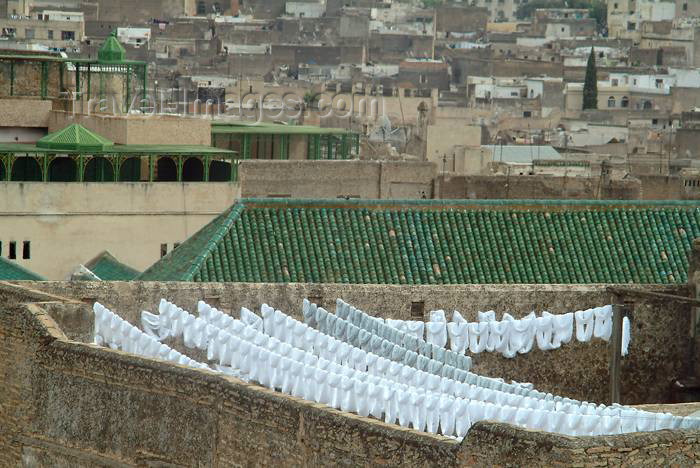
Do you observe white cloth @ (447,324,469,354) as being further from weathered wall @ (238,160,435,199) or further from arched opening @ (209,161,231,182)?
weathered wall @ (238,160,435,199)

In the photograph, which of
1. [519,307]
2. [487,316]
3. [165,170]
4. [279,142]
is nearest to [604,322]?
[519,307]

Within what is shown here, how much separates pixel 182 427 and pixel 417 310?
15.3 ft

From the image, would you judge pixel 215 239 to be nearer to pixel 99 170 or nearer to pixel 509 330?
pixel 509 330

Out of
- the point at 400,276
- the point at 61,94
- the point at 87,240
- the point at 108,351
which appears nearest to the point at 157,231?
the point at 87,240

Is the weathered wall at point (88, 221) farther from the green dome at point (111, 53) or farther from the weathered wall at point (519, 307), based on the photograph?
the weathered wall at point (519, 307)

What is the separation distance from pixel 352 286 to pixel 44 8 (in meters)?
85.6

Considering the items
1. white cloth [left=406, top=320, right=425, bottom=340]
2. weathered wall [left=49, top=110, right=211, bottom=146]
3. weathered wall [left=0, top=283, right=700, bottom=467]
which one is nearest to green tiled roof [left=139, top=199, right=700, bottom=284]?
white cloth [left=406, top=320, right=425, bottom=340]

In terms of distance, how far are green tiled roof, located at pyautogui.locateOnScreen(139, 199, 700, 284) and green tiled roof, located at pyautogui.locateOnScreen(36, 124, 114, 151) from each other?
7.38 metres

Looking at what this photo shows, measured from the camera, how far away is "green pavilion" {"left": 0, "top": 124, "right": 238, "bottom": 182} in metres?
36.8

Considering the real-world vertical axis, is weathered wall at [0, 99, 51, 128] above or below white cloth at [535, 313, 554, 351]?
below

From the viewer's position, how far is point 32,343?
75.6 feet

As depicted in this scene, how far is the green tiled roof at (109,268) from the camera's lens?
3481 cm

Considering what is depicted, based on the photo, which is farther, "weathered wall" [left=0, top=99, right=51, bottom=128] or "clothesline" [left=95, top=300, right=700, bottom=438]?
"weathered wall" [left=0, top=99, right=51, bottom=128]

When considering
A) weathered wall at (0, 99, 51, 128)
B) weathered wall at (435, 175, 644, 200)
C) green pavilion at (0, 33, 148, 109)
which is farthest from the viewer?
weathered wall at (435, 175, 644, 200)
